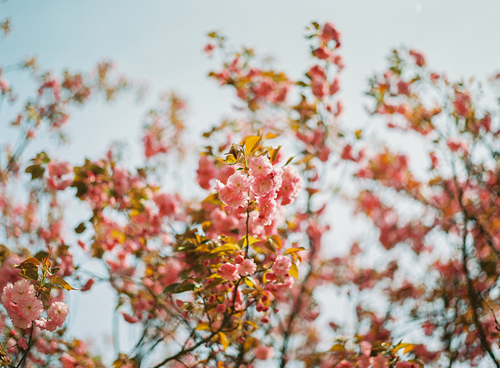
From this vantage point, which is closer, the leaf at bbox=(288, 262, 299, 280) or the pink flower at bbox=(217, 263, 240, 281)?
the pink flower at bbox=(217, 263, 240, 281)

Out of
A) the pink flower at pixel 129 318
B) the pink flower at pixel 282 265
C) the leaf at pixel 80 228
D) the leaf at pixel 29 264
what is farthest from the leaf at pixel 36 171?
the pink flower at pixel 282 265

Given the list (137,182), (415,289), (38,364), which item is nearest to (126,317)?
(38,364)

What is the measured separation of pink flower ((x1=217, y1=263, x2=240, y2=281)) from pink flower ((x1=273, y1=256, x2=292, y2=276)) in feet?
0.69

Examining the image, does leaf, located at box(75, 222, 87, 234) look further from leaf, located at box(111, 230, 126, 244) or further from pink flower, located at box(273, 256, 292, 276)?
pink flower, located at box(273, 256, 292, 276)

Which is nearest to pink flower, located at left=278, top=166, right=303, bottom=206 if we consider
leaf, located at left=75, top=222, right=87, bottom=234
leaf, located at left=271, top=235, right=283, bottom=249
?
leaf, located at left=271, top=235, right=283, bottom=249

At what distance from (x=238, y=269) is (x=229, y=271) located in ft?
0.15

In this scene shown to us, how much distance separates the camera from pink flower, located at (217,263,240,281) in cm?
153

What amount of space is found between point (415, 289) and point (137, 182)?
4.22m

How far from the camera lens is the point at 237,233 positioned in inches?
83.3

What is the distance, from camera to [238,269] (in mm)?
1537

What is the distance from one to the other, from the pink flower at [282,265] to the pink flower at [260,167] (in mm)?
477

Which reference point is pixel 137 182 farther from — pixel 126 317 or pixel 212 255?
pixel 212 255

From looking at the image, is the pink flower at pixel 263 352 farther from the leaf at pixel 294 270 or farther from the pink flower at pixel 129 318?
the leaf at pixel 294 270

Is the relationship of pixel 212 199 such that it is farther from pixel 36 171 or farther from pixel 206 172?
pixel 36 171
